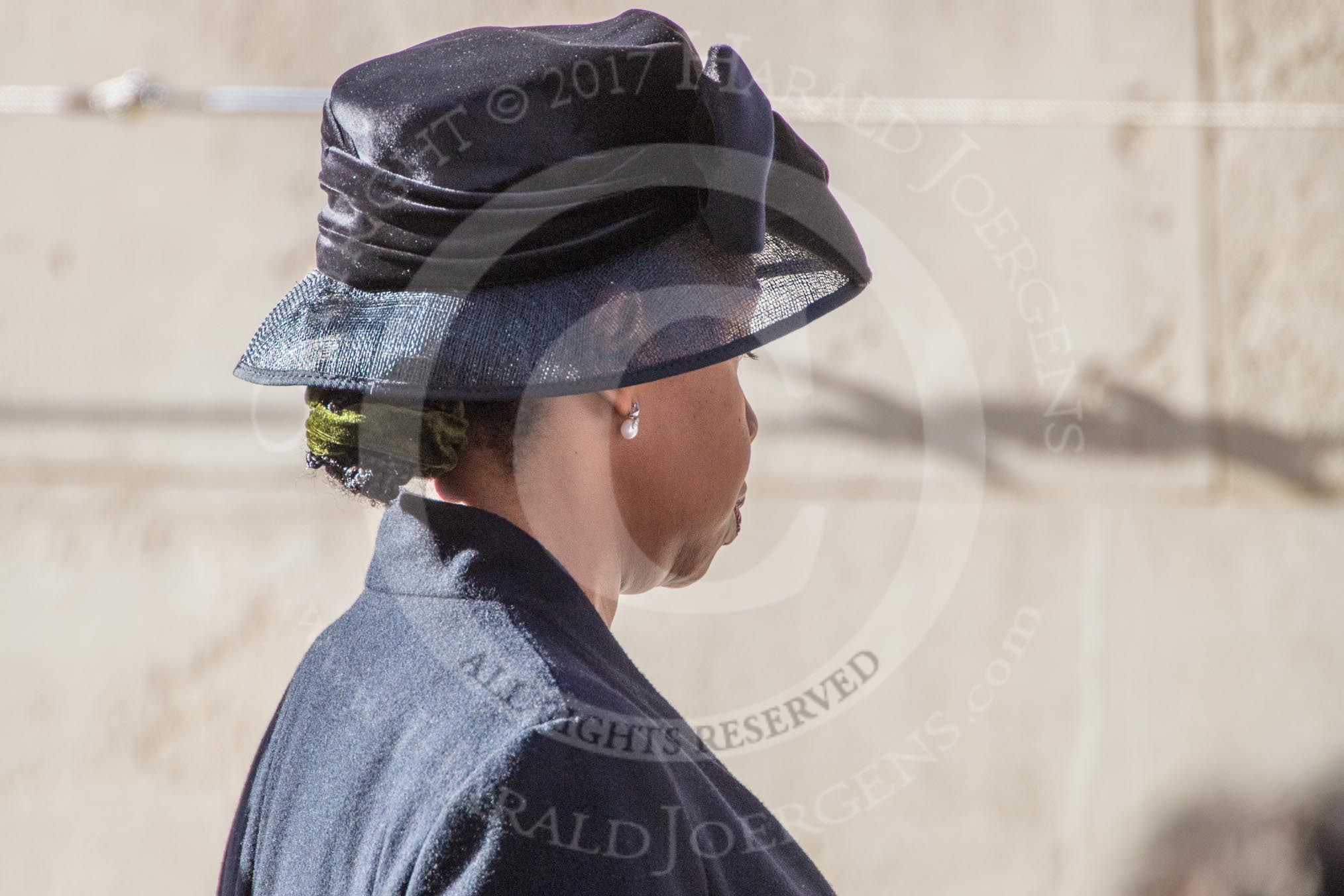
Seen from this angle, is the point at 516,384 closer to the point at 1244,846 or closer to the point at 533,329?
the point at 533,329

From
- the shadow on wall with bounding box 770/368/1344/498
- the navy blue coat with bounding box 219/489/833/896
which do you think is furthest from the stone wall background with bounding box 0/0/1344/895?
the navy blue coat with bounding box 219/489/833/896

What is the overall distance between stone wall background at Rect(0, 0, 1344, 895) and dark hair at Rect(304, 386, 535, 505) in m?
1.32

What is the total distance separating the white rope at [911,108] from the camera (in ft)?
6.77

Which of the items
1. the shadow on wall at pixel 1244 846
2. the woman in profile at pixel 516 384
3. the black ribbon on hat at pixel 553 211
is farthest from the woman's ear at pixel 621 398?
the shadow on wall at pixel 1244 846

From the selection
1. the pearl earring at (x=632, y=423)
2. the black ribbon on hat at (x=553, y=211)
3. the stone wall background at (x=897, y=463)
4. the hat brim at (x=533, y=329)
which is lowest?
the stone wall background at (x=897, y=463)

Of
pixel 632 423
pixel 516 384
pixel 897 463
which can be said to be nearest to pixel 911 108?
pixel 897 463

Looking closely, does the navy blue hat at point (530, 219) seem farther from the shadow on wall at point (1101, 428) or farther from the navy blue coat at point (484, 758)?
the shadow on wall at point (1101, 428)

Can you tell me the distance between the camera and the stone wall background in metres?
2.11

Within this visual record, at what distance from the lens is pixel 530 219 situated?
737 millimetres

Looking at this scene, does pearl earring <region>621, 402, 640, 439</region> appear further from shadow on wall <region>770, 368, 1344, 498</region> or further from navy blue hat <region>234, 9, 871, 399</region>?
shadow on wall <region>770, 368, 1344, 498</region>

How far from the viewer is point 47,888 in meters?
2.15

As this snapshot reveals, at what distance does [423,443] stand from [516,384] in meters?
0.09

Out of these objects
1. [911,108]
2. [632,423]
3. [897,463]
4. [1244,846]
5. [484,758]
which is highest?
[911,108]

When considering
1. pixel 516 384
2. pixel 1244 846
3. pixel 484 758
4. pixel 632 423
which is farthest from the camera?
pixel 1244 846
